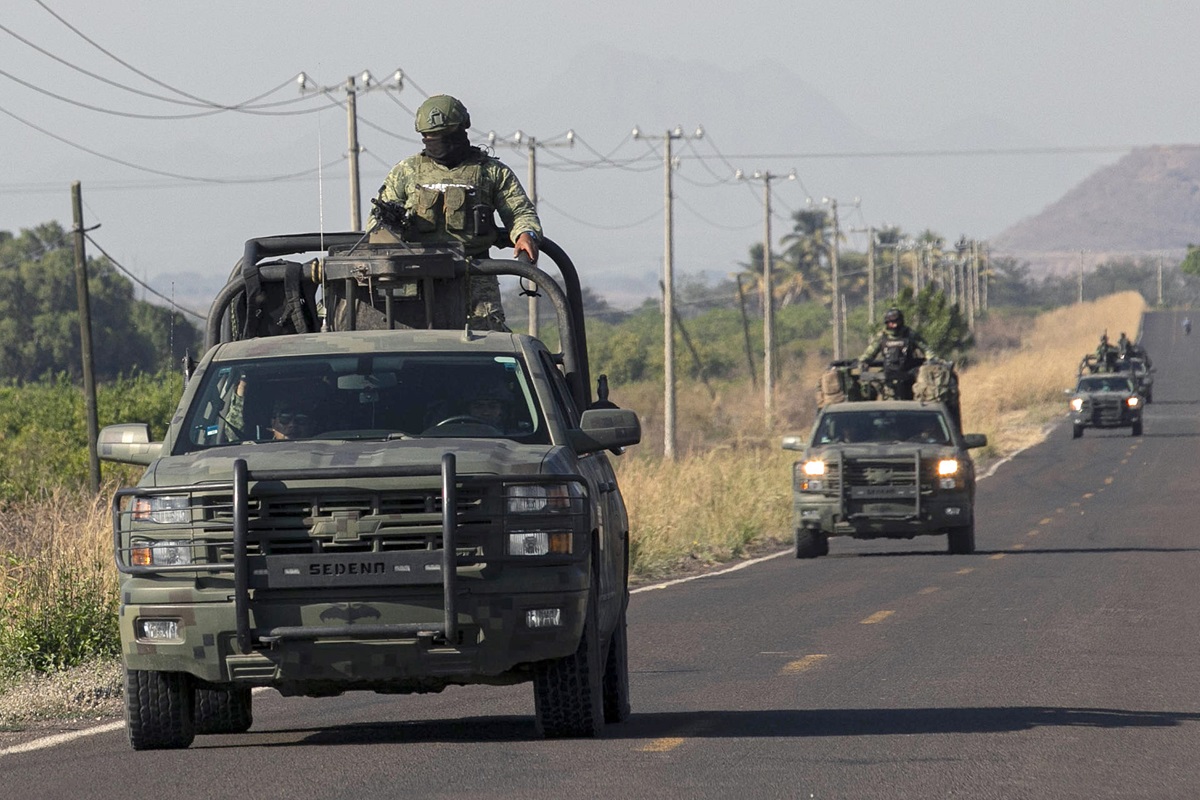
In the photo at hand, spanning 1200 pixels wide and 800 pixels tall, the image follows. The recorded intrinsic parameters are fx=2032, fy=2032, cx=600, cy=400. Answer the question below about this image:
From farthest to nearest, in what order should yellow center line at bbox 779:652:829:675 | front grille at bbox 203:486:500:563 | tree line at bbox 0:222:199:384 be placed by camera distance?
tree line at bbox 0:222:199:384 → yellow center line at bbox 779:652:829:675 → front grille at bbox 203:486:500:563

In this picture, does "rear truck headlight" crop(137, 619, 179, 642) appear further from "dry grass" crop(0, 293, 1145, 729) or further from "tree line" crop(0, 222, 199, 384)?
"tree line" crop(0, 222, 199, 384)

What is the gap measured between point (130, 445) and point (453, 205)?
3.17 m

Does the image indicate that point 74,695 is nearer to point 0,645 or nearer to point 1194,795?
point 0,645

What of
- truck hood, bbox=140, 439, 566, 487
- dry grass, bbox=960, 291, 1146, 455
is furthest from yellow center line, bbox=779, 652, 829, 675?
dry grass, bbox=960, 291, 1146, 455

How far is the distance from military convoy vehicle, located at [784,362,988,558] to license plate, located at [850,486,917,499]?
0.01m

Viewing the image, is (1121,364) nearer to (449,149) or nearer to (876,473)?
(876,473)

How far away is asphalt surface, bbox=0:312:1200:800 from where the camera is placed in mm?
7832

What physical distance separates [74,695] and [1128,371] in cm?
5976

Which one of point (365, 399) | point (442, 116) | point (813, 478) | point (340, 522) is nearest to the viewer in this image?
point (340, 522)

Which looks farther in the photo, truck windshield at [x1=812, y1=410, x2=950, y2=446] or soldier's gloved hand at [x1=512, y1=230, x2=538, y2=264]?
truck windshield at [x1=812, y1=410, x2=950, y2=446]

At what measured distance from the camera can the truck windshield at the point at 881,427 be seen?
2412 centimetres

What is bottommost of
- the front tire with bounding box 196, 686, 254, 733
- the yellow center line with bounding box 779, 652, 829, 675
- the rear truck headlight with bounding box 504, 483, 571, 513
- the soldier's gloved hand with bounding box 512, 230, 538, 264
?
the yellow center line with bounding box 779, 652, 829, 675

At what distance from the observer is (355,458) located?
797cm

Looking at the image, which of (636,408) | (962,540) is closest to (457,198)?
(962,540)
